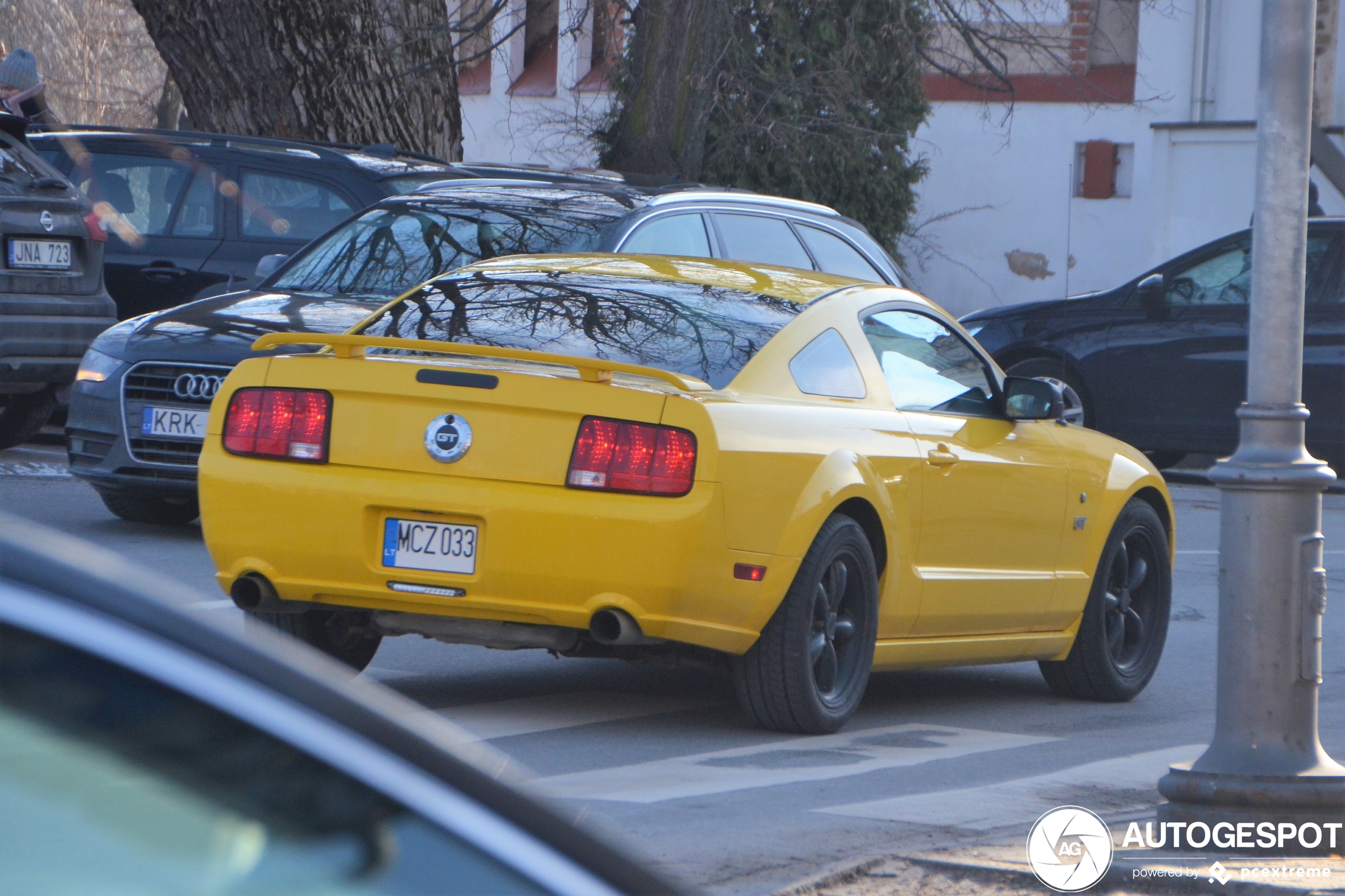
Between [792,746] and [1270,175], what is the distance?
87.9 inches

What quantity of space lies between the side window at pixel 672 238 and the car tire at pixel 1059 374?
258 inches

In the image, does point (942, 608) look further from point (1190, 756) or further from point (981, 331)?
point (981, 331)

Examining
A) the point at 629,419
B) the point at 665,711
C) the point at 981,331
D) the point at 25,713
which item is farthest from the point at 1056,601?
the point at 981,331

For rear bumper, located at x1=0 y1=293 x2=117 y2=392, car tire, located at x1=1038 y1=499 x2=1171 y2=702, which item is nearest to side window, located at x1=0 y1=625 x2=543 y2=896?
car tire, located at x1=1038 y1=499 x2=1171 y2=702

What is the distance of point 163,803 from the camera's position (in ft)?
4.71

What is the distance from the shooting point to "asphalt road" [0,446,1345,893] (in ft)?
16.1

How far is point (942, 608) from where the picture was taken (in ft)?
22.2

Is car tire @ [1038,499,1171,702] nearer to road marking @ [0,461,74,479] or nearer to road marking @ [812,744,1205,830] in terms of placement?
road marking @ [812,744,1205,830]

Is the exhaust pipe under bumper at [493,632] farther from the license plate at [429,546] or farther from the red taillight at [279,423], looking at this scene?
the red taillight at [279,423]

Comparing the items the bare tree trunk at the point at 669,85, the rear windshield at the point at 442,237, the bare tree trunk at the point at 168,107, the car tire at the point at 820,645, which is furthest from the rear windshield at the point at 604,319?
the bare tree trunk at the point at 168,107

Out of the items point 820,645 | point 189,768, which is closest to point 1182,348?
point 820,645

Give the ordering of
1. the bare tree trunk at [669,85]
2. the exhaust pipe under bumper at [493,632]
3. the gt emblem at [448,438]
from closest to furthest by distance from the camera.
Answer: the gt emblem at [448,438] → the exhaust pipe under bumper at [493,632] → the bare tree trunk at [669,85]

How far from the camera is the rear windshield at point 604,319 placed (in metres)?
6.14

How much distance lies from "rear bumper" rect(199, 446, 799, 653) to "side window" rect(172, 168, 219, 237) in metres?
6.29
